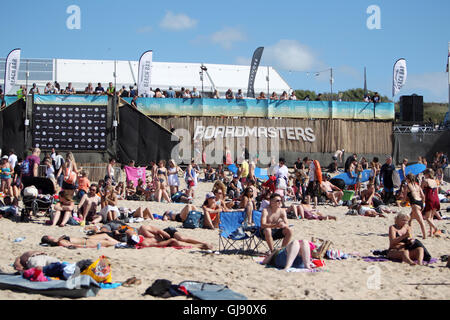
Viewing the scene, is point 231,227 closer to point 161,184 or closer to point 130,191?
point 161,184

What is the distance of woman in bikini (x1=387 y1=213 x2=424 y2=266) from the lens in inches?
336

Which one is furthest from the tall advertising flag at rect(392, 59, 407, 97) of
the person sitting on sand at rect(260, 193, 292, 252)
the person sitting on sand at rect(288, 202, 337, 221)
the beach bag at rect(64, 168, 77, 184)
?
the person sitting on sand at rect(260, 193, 292, 252)

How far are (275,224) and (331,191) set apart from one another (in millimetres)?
6730

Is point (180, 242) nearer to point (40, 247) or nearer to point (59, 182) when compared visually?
point (40, 247)

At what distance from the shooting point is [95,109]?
20734 mm

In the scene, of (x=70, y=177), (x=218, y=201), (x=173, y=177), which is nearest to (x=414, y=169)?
(x=173, y=177)

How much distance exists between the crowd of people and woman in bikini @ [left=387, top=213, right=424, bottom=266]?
15 millimetres

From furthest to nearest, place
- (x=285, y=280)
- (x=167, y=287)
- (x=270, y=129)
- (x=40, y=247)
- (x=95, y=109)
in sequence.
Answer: (x=270, y=129) → (x=95, y=109) → (x=40, y=247) → (x=285, y=280) → (x=167, y=287)

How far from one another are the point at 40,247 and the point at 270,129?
581 inches

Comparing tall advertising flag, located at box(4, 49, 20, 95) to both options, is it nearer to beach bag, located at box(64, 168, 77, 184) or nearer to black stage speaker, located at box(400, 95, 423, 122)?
beach bag, located at box(64, 168, 77, 184)

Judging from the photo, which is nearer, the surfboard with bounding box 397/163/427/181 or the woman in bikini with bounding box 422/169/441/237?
the woman in bikini with bounding box 422/169/441/237

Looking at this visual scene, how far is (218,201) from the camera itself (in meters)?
11.7
